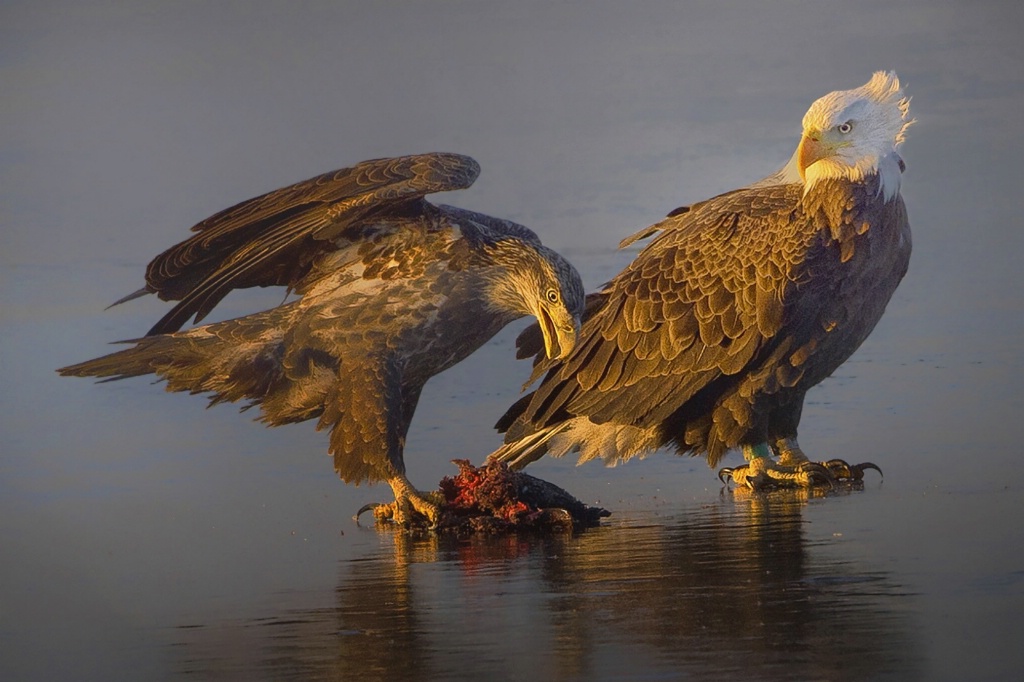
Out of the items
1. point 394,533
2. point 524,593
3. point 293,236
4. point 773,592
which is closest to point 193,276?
point 293,236

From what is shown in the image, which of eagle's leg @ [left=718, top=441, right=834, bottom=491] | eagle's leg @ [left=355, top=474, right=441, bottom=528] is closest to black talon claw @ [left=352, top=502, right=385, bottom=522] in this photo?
eagle's leg @ [left=355, top=474, right=441, bottom=528]

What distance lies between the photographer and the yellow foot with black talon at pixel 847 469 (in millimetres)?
6488

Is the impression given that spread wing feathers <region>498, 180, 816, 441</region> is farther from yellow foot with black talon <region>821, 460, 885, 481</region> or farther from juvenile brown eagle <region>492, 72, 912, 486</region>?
yellow foot with black talon <region>821, 460, 885, 481</region>

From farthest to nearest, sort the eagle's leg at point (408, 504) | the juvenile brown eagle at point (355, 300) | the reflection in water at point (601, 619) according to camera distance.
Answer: the juvenile brown eagle at point (355, 300), the eagle's leg at point (408, 504), the reflection in water at point (601, 619)

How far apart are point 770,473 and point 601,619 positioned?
275cm

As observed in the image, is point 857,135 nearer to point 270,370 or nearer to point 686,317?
point 686,317

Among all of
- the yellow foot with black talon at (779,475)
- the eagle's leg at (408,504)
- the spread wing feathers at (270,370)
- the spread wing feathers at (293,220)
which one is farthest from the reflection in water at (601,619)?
the spread wing feathers at (293,220)

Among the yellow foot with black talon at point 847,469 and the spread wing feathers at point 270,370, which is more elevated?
the spread wing feathers at point 270,370

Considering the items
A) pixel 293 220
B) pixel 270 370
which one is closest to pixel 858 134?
pixel 293 220

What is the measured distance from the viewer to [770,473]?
6.52 metres

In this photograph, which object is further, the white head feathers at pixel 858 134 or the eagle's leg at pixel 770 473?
the eagle's leg at pixel 770 473

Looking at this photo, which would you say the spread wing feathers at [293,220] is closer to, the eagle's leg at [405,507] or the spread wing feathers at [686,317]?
the spread wing feathers at [686,317]

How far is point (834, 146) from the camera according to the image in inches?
251

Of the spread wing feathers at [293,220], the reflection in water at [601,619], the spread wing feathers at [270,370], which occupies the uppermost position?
the spread wing feathers at [293,220]
